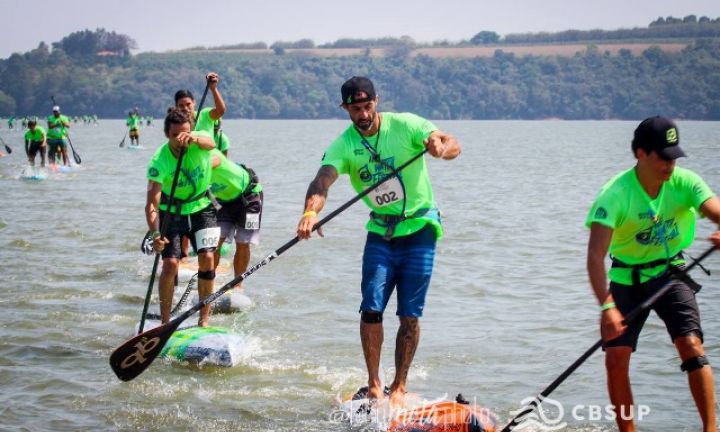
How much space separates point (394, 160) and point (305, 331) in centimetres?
390

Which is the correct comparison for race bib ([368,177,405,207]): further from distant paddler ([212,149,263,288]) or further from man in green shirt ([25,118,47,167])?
man in green shirt ([25,118,47,167])

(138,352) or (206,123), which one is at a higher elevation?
(206,123)

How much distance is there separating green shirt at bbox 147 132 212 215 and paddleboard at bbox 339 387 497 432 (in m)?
3.35

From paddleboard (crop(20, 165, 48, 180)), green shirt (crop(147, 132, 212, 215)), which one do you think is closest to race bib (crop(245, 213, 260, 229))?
green shirt (crop(147, 132, 212, 215))

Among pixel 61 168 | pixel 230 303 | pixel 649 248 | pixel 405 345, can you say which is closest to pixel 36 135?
pixel 61 168

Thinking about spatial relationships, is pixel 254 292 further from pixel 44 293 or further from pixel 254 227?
pixel 44 293

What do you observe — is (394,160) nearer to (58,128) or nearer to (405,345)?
(405,345)

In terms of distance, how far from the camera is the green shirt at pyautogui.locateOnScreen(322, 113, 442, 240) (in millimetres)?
8000

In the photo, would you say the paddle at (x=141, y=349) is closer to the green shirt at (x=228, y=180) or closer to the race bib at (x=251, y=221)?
the green shirt at (x=228, y=180)

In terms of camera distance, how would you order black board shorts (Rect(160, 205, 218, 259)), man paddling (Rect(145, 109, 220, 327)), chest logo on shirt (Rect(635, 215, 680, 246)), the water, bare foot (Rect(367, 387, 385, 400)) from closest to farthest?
chest logo on shirt (Rect(635, 215, 680, 246))
bare foot (Rect(367, 387, 385, 400))
the water
man paddling (Rect(145, 109, 220, 327))
black board shorts (Rect(160, 205, 218, 259))

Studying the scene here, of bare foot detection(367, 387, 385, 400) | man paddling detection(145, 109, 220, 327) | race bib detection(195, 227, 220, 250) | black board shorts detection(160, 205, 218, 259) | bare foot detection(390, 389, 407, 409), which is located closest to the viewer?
bare foot detection(390, 389, 407, 409)

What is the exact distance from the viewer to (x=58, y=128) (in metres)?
32.3

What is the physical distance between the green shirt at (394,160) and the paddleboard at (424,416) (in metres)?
1.29

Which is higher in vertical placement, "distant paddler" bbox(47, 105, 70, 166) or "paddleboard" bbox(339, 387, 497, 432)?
"paddleboard" bbox(339, 387, 497, 432)
